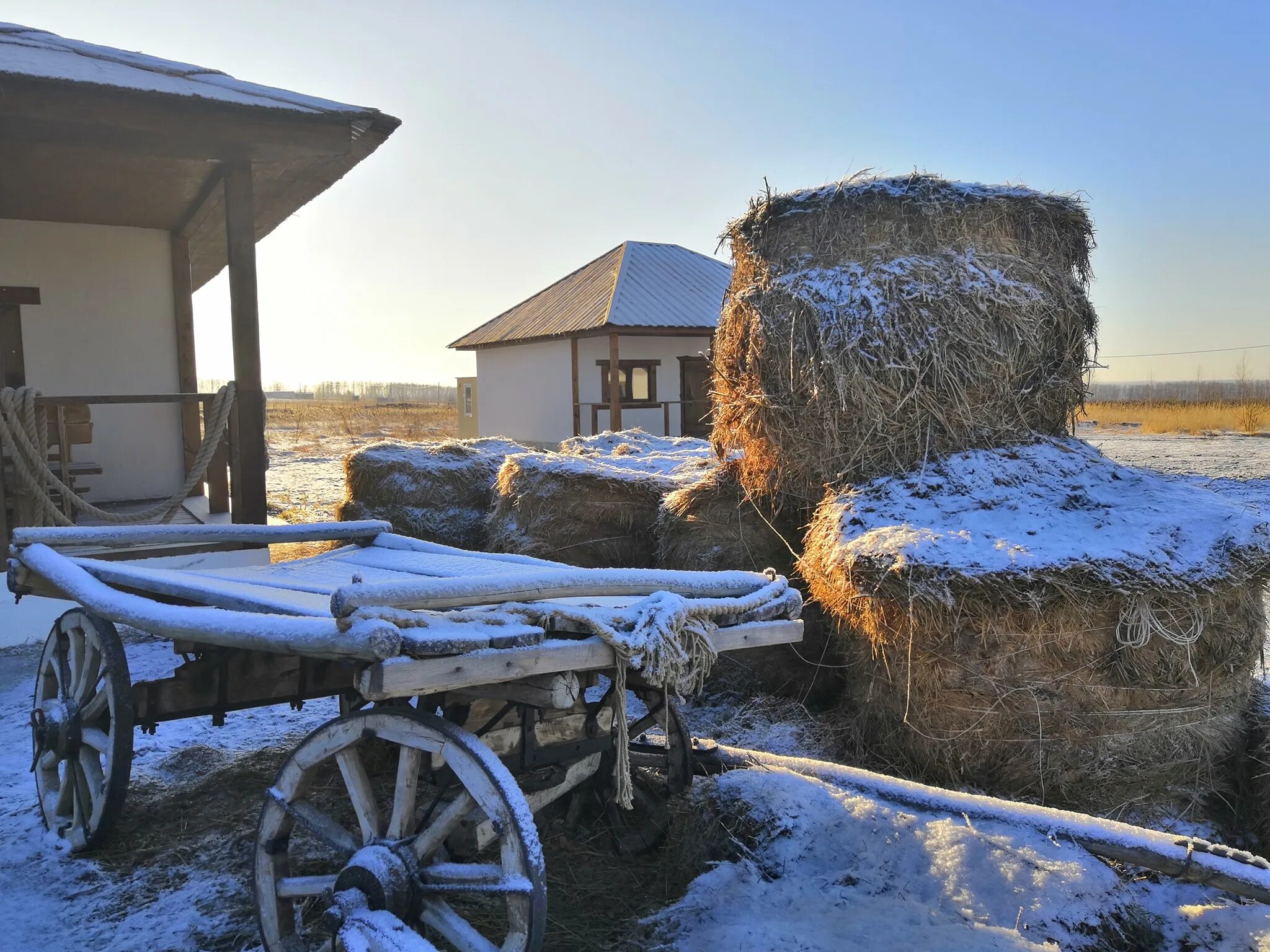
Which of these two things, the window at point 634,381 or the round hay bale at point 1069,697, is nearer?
the round hay bale at point 1069,697

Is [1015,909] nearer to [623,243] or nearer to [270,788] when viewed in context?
[270,788]

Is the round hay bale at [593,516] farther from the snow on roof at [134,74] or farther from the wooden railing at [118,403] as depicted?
the snow on roof at [134,74]

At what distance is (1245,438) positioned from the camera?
2147 cm

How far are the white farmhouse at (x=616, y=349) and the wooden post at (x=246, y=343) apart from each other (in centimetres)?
989

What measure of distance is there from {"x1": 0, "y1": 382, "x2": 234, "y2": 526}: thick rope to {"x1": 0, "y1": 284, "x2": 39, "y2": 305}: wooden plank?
8.66ft

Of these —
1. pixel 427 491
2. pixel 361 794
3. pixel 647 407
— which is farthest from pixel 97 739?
pixel 647 407

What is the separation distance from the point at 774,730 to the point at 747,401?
171cm

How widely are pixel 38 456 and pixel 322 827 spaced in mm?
5006

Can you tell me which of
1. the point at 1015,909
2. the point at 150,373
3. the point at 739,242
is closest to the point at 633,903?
the point at 1015,909

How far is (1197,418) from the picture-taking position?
2909cm

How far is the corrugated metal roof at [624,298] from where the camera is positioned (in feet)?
54.8

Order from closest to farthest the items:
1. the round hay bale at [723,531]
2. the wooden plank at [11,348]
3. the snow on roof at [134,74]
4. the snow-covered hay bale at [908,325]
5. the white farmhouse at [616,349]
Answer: the snow-covered hay bale at [908,325]
the round hay bale at [723,531]
the snow on roof at [134,74]
the wooden plank at [11,348]
the white farmhouse at [616,349]

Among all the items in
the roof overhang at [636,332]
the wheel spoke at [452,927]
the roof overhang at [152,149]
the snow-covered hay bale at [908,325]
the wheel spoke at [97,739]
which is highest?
the roof overhang at [152,149]

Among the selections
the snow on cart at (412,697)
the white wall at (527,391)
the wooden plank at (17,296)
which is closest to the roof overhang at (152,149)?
the wooden plank at (17,296)
